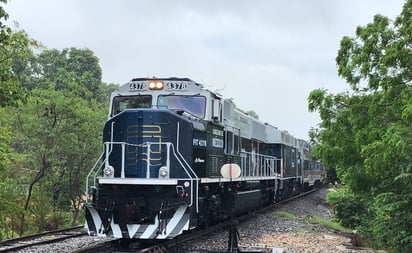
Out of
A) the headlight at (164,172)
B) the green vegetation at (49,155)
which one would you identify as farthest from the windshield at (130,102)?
the green vegetation at (49,155)

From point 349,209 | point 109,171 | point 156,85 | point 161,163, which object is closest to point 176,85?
point 156,85

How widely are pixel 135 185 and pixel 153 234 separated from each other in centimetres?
120

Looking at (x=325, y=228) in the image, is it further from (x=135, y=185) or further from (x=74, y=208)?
(x=74, y=208)

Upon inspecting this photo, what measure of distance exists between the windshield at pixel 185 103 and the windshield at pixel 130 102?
0.29 m

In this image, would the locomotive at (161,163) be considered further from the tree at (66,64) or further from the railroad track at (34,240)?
the tree at (66,64)

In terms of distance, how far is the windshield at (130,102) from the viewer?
11.8 m

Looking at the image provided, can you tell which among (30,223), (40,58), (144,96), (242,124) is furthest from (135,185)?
(40,58)

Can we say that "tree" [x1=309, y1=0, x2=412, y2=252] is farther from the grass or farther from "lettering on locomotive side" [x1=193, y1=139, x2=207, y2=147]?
"lettering on locomotive side" [x1=193, y1=139, x2=207, y2=147]

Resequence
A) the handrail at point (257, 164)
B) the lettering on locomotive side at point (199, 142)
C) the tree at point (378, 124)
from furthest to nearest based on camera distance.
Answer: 1. the handrail at point (257, 164)
2. the lettering on locomotive side at point (199, 142)
3. the tree at point (378, 124)

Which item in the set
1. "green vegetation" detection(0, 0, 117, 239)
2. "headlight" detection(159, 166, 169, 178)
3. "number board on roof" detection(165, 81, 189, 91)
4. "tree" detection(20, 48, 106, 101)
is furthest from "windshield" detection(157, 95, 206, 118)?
"tree" detection(20, 48, 106, 101)

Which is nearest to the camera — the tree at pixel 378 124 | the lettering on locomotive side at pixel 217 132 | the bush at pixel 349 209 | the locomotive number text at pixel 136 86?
the tree at pixel 378 124

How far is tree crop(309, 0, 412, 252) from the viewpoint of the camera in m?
9.78

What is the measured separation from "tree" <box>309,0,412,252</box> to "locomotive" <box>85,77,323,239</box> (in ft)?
9.48

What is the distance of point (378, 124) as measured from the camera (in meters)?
11.8
